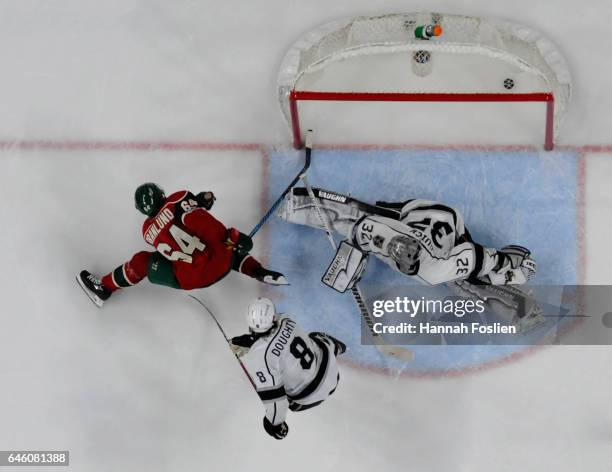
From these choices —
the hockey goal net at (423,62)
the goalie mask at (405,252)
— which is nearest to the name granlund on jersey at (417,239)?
the goalie mask at (405,252)

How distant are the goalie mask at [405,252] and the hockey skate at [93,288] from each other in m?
1.70

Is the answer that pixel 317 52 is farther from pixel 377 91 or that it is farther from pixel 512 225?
pixel 512 225

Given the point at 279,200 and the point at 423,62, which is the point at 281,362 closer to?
the point at 279,200

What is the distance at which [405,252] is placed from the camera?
13.8ft

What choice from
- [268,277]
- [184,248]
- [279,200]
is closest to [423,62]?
[279,200]

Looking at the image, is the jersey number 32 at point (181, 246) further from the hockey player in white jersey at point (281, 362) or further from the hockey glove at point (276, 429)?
the hockey glove at point (276, 429)

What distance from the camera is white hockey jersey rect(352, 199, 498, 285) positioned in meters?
4.38

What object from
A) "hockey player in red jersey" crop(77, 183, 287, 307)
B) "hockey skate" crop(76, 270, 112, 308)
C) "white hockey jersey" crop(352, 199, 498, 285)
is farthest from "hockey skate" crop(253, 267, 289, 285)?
"hockey skate" crop(76, 270, 112, 308)

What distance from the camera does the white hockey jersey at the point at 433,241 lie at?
14.4 ft

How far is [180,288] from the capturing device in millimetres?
4641

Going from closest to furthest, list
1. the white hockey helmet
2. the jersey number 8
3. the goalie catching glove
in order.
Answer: the white hockey helmet, the jersey number 8, the goalie catching glove

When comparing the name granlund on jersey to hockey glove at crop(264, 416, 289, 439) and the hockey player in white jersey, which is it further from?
hockey glove at crop(264, 416, 289, 439)

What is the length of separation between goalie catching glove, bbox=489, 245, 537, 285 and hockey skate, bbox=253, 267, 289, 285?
1.15 meters

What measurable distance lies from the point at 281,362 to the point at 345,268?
0.75 m
